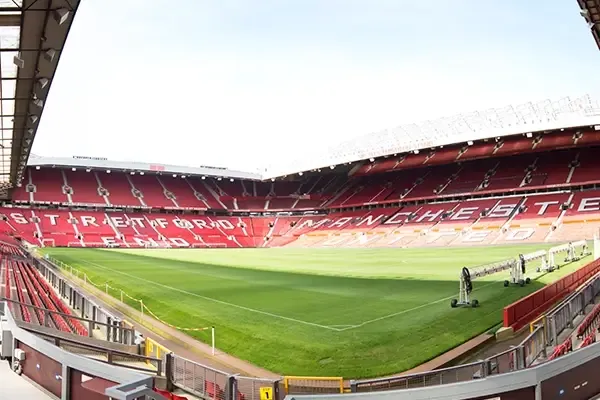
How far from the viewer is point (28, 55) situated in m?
11.6

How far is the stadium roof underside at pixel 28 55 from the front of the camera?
364 inches

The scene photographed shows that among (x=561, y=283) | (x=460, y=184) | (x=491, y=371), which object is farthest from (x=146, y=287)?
(x=460, y=184)

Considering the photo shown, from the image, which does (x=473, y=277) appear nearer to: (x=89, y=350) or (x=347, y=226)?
(x=89, y=350)

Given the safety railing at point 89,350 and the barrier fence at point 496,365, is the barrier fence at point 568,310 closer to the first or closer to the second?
the barrier fence at point 496,365

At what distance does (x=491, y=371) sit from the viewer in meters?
6.75

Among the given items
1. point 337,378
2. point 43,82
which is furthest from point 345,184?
point 337,378

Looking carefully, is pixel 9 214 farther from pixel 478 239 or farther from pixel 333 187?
pixel 478 239

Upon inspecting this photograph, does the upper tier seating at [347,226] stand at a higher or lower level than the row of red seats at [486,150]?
lower

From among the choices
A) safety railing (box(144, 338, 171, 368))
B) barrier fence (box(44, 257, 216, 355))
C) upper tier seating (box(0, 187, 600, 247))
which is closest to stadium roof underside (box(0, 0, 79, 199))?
safety railing (box(144, 338, 171, 368))

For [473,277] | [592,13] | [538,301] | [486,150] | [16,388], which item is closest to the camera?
[16,388]

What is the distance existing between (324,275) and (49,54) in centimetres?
Answer: 1742

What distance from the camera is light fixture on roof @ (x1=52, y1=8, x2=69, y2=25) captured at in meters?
9.23

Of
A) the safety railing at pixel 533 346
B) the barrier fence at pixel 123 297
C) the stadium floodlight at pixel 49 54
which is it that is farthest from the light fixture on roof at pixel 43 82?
the safety railing at pixel 533 346

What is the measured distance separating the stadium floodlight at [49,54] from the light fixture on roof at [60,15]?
1.91 metres
